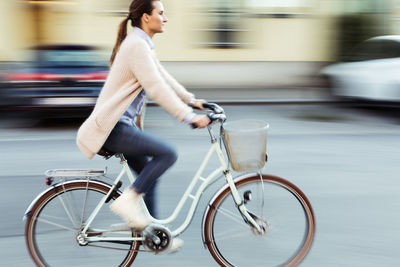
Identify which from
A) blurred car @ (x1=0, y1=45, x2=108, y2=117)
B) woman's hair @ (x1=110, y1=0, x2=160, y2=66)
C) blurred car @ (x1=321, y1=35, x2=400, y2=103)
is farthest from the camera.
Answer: blurred car @ (x1=321, y1=35, x2=400, y2=103)

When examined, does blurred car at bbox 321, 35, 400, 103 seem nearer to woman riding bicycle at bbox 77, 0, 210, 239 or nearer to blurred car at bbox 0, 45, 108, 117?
blurred car at bbox 0, 45, 108, 117

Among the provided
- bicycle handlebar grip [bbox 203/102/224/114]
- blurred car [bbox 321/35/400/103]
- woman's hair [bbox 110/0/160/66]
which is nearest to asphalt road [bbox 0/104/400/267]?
blurred car [bbox 321/35/400/103]

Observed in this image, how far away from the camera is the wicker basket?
305cm

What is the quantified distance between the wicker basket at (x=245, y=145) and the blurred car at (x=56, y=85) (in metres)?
5.76

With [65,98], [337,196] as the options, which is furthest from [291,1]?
[337,196]

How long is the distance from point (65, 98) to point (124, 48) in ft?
19.0

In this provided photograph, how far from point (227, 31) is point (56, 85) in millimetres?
7636

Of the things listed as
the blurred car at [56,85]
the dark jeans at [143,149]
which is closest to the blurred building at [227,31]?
the blurred car at [56,85]

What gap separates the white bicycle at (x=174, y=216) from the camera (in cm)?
324

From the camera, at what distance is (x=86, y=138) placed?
3.07 m

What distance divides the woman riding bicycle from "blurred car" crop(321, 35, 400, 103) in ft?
22.8

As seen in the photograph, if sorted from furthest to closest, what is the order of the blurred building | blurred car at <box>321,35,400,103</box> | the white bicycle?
the blurred building, blurred car at <box>321,35,400,103</box>, the white bicycle

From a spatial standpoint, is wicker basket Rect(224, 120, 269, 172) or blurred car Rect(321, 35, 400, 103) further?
blurred car Rect(321, 35, 400, 103)

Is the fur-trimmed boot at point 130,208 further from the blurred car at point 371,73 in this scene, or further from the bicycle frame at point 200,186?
the blurred car at point 371,73
